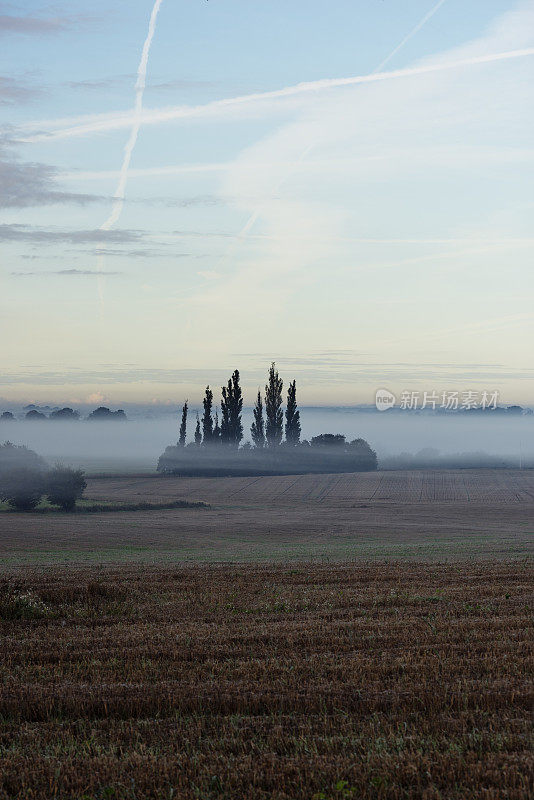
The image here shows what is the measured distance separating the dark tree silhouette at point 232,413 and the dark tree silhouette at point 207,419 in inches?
88.0

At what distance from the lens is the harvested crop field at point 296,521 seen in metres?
43.2

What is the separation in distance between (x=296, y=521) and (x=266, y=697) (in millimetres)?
61596

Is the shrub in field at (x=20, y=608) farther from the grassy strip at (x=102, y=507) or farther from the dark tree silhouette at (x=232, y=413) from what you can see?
the dark tree silhouette at (x=232, y=413)

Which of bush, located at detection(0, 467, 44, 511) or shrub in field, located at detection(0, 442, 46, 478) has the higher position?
shrub in field, located at detection(0, 442, 46, 478)

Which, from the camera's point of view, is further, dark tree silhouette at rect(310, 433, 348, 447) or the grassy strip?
dark tree silhouette at rect(310, 433, 348, 447)

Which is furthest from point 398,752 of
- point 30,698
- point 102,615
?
point 102,615

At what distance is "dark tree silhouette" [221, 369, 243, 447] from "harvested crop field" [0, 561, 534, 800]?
11987 cm

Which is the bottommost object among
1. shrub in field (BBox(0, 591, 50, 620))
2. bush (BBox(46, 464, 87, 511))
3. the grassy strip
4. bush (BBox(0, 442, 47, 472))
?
the grassy strip

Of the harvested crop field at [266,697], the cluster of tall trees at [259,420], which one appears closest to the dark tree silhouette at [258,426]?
the cluster of tall trees at [259,420]

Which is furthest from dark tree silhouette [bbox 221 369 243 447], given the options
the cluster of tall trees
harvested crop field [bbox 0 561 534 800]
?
harvested crop field [bbox 0 561 534 800]

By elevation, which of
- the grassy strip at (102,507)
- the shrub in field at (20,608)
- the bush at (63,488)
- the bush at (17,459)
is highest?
the bush at (17,459)

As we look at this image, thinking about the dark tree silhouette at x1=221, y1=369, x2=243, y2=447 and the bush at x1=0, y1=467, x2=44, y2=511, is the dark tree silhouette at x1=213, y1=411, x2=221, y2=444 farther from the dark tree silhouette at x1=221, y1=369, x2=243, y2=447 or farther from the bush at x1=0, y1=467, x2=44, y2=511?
the bush at x1=0, y1=467, x2=44, y2=511

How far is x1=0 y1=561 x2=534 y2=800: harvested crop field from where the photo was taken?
8.77 m

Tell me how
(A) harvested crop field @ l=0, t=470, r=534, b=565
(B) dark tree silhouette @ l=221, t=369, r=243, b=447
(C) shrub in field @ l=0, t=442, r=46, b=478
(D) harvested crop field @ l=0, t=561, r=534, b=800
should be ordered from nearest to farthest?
(D) harvested crop field @ l=0, t=561, r=534, b=800, (A) harvested crop field @ l=0, t=470, r=534, b=565, (C) shrub in field @ l=0, t=442, r=46, b=478, (B) dark tree silhouette @ l=221, t=369, r=243, b=447
